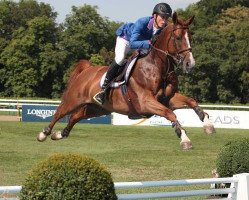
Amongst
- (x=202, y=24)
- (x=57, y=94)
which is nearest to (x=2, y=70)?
(x=57, y=94)

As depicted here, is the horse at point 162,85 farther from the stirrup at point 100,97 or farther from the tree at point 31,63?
the tree at point 31,63

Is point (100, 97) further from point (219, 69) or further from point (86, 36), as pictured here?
point (86, 36)

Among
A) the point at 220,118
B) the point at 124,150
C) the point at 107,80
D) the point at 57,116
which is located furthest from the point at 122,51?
the point at 220,118

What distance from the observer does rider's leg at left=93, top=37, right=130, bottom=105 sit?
8820 millimetres

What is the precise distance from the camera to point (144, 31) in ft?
27.7

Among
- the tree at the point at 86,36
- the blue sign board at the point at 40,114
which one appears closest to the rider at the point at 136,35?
the blue sign board at the point at 40,114

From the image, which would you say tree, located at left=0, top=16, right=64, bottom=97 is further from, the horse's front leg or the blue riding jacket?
the horse's front leg

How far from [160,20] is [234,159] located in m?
3.35

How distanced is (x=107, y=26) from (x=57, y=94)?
10.8 m

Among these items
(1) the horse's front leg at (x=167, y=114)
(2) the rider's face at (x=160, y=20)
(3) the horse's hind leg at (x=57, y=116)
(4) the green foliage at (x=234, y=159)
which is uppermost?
(2) the rider's face at (x=160, y=20)

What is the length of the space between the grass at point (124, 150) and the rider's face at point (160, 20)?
18.8 ft

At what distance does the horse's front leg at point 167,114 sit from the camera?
24.0 ft

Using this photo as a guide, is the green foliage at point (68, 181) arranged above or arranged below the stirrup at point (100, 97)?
below

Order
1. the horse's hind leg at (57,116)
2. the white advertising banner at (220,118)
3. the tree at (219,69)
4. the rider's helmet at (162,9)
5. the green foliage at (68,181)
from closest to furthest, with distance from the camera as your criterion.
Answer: the green foliage at (68,181) < the rider's helmet at (162,9) < the horse's hind leg at (57,116) < the white advertising banner at (220,118) < the tree at (219,69)
